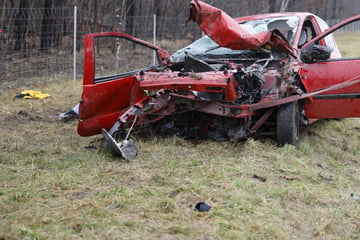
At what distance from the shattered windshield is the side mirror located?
29 centimetres

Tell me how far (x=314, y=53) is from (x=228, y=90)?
139 centimetres

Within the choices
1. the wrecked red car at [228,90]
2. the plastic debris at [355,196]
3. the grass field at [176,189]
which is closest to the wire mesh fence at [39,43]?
the grass field at [176,189]

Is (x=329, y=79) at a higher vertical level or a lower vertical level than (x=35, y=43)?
higher

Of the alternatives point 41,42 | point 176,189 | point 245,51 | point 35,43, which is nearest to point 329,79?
point 245,51

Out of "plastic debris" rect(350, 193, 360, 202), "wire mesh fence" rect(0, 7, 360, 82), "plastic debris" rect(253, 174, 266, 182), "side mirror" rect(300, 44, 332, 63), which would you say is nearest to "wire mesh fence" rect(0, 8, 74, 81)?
"wire mesh fence" rect(0, 7, 360, 82)

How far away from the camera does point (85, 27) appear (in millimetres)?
13422

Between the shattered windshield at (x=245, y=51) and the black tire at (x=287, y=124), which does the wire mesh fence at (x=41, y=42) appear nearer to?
the shattered windshield at (x=245, y=51)

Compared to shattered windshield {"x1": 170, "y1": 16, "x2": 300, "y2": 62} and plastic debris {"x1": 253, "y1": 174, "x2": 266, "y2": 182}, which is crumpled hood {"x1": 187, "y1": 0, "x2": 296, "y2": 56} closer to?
shattered windshield {"x1": 170, "y1": 16, "x2": 300, "y2": 62}

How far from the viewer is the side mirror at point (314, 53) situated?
229 inches

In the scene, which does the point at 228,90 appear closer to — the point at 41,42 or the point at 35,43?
the point at 35,43

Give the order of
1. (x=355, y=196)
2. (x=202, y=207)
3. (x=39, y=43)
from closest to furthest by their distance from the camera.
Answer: (x=202, y=207) → (x=355, y=196) → (x=39, y=43)

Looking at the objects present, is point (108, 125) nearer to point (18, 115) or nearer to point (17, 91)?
point (18, 115)

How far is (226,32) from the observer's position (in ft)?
18.7

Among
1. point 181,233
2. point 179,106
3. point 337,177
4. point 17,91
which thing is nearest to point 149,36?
point 17,91
